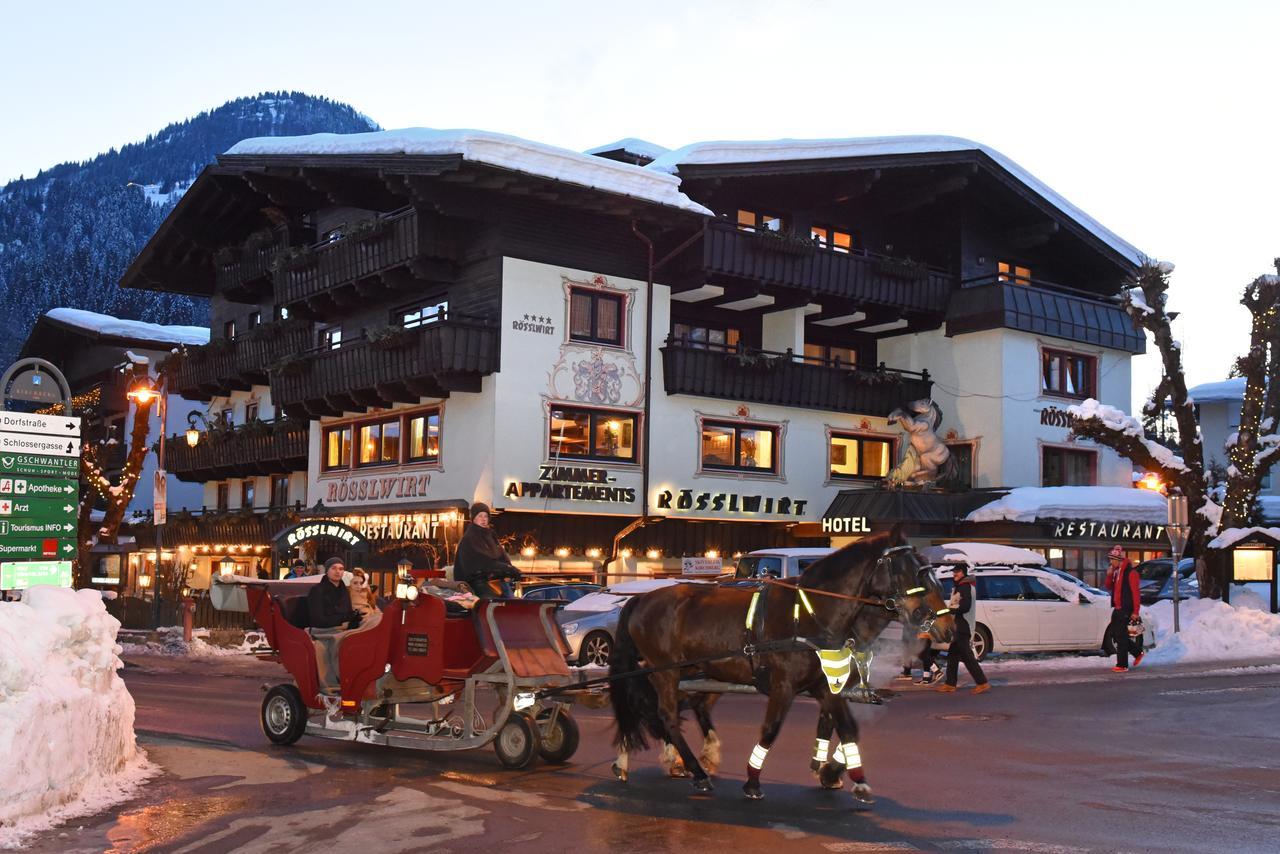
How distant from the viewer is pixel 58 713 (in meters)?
9.74

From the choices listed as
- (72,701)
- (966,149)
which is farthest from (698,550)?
(72,701)

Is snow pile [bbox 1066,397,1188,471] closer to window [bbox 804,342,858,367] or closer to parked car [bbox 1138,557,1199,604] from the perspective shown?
window [bbox 804,342,858,367]

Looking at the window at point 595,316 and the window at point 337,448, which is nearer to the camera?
the window at point 595,316

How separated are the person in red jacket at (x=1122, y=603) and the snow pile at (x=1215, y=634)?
2.90 metres

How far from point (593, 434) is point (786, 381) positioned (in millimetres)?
6065

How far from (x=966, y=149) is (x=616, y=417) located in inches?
487

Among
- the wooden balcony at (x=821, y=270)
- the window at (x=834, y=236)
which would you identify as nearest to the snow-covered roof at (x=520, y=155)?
the wooden balcony at (x=821, y=270)

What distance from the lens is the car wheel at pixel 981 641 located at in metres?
25.3

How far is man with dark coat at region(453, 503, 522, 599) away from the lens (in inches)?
513

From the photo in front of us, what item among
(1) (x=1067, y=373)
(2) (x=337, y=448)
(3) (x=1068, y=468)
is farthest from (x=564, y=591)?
(1) (x=1067, y=373)

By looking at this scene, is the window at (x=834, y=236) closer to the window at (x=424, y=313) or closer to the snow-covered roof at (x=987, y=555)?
the window at (x=424, y=313)

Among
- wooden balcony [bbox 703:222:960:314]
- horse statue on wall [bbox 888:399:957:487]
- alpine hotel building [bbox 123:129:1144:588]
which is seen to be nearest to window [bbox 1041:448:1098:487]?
alpine hotel building [bbox 123:129:1144:588]

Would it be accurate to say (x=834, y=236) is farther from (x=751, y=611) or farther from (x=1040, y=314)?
(x=751, y=611)

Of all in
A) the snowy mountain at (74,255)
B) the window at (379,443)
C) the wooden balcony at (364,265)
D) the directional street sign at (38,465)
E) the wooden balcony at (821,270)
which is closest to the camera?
the directional street sign at (38,465)
